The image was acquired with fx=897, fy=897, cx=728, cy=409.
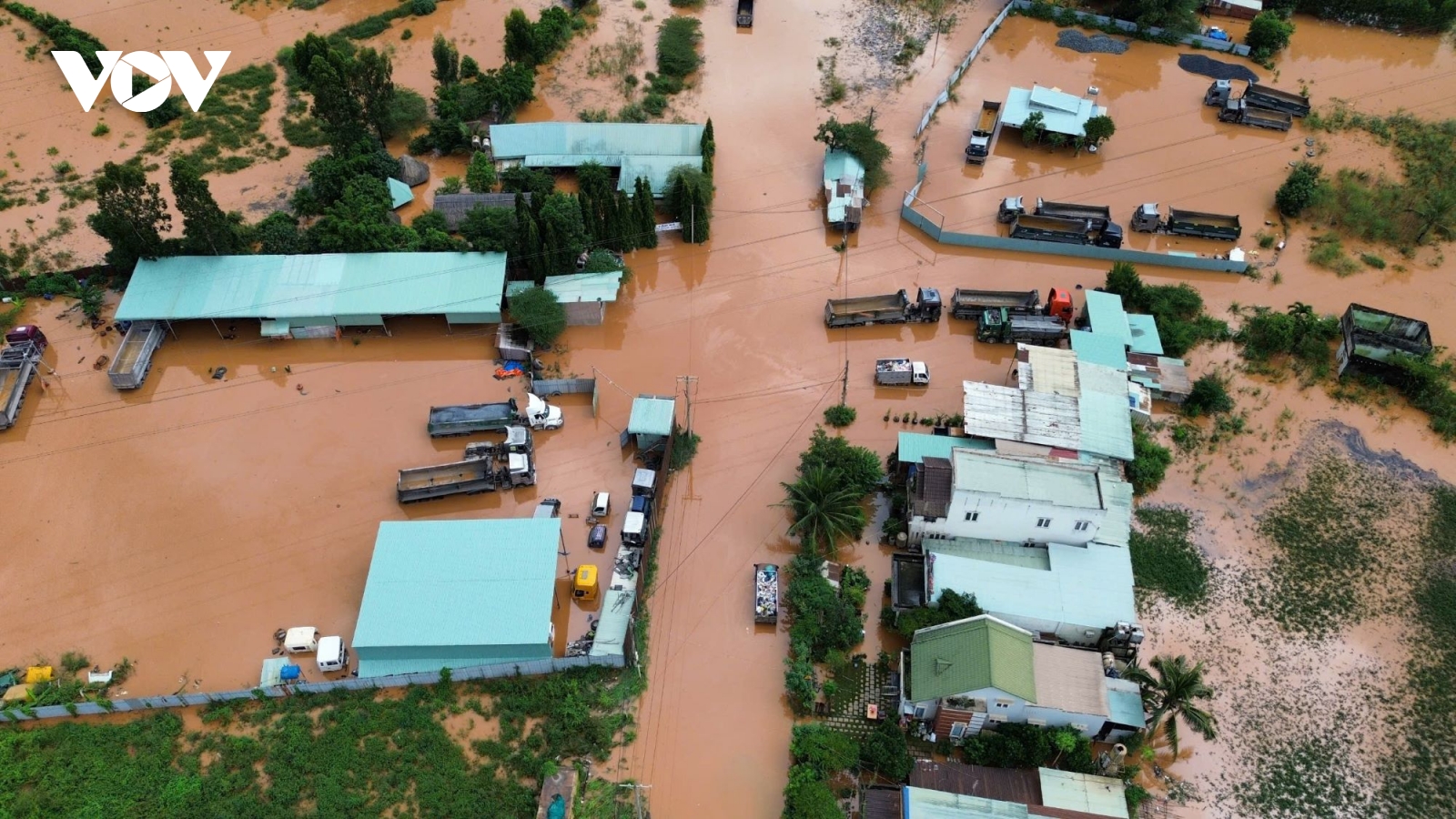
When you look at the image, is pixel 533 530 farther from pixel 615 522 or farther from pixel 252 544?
pixel 252 544

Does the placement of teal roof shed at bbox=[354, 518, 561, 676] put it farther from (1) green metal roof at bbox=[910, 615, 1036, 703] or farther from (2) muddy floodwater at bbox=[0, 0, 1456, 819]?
(1) green metal roof at bbox=[910, 615, 1036, 703]

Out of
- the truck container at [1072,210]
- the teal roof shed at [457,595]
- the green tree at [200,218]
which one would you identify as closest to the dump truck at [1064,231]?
the truck container at [1072,210]

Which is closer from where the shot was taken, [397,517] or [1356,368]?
[397,517]

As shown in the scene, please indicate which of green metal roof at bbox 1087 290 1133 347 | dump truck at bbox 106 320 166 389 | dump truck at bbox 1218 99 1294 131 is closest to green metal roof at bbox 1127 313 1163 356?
green metal roof at bbox 1087 290 1133 347

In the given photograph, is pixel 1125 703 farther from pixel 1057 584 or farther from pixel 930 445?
pixel 930 445

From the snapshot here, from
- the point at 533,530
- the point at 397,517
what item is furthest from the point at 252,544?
the point at 533,530
